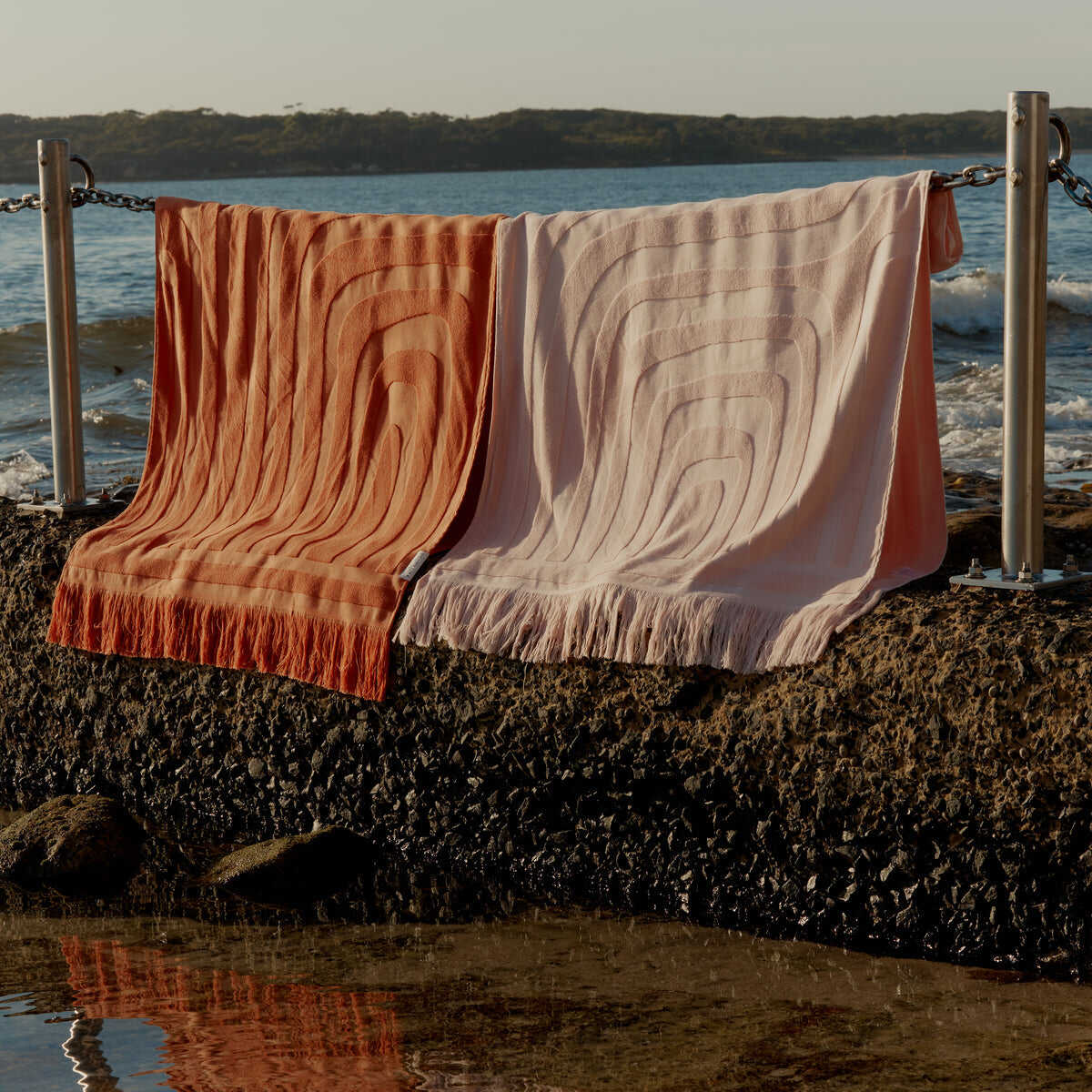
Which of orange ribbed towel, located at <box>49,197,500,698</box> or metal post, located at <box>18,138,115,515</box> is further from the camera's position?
metal post, located at <box>18,138,115,515</box>

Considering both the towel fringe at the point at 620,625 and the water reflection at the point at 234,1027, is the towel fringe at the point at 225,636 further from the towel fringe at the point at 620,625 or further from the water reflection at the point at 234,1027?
the water reflection at the point at 234,1027

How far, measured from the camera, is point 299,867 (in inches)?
151

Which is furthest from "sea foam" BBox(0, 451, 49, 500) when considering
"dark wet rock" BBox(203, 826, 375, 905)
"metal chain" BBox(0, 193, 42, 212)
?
"dark wet rock" BBox(203, 826, 375, 905)

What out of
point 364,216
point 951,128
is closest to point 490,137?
point 951,128

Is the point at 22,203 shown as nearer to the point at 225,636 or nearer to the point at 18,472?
the point at 225,636

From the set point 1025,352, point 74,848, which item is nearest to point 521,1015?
point 74,848

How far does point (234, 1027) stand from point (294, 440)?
5.73 feet

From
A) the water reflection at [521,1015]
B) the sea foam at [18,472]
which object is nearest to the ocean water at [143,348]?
the sea foam at [18,472]

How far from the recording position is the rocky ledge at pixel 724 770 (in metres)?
2.98

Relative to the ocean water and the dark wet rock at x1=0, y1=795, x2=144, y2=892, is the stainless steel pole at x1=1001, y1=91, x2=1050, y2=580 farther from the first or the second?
the dark wet rock at x1=0, y1=795, x2=144, y2=892

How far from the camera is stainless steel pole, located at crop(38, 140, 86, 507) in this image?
4.66m

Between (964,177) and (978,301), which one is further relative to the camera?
(978,301)

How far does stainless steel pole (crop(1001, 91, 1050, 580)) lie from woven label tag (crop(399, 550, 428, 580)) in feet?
4.48

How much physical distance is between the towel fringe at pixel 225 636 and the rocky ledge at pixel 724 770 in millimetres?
57
